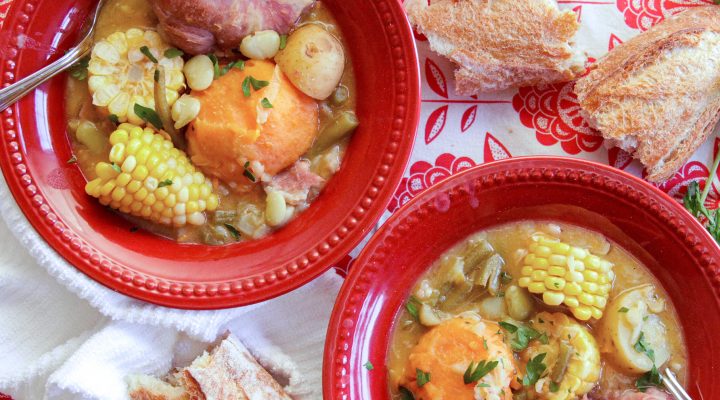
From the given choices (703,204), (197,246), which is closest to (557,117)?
(703,204)

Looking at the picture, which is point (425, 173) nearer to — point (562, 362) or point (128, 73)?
point (562, 362)

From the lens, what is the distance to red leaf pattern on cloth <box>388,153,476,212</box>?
3.21 m

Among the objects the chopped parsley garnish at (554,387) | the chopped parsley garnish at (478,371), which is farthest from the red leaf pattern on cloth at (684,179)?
the chopped parsley garnish at (478,371)

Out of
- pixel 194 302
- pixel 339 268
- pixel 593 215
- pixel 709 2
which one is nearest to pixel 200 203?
pixel 194 302

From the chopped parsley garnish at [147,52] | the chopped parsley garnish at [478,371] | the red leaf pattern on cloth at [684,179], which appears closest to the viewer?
the chopped parsley garnish at [478,371]

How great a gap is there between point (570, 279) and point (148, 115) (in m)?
1.81

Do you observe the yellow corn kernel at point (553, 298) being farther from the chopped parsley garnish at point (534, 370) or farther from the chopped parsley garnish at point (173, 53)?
the chopped parsley garnish at point (173, 53)

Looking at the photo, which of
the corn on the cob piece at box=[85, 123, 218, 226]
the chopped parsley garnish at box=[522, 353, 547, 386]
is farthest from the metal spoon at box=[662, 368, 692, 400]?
the corn on the cob piece at box=[85, 123, 218, 226]

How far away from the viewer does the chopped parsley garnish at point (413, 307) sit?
9.61 feet

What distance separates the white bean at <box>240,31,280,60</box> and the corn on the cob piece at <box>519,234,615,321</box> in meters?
1.36

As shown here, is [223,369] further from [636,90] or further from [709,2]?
[709,2]

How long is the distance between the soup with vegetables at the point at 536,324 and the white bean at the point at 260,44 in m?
1.12

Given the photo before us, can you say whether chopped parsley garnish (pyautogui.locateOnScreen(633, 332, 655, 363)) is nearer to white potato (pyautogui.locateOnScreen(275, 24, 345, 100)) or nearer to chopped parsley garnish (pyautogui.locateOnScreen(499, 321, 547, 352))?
chopped parsley garnish (pyautogui.locateOnScreen(499, 321, 547, 352))

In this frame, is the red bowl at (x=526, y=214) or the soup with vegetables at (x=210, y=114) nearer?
the red bowl at (x=526, y=214)
